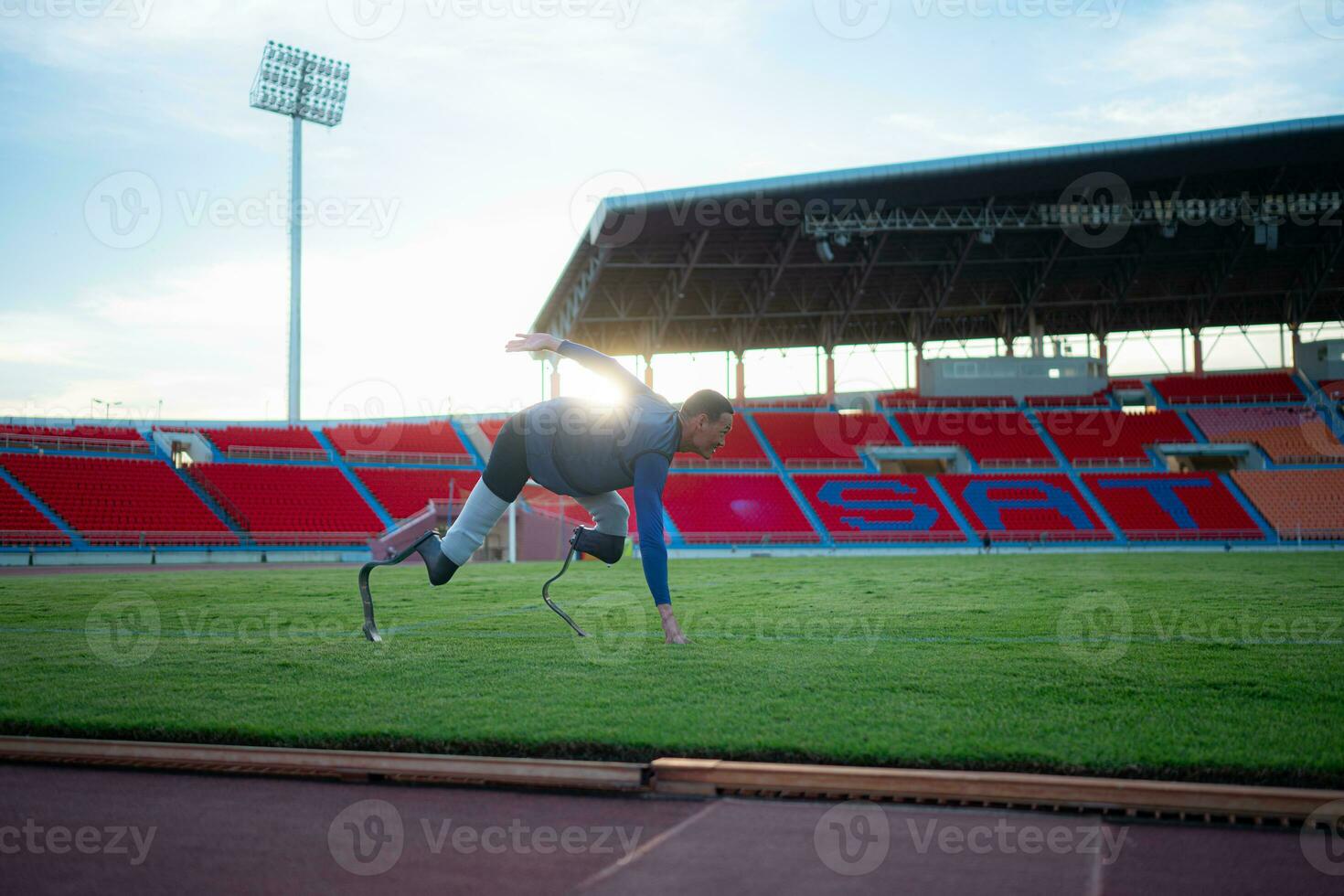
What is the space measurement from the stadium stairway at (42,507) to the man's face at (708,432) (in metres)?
25.9

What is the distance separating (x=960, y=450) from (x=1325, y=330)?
19758 mm

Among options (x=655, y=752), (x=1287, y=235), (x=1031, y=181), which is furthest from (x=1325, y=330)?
(x=655, y=752)

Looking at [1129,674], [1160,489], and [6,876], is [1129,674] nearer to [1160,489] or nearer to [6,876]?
[6,876]

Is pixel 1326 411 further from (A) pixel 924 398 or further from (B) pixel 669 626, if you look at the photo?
(B) pixel 669 626

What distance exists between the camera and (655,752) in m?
3.78

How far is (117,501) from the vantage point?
94.9 feet

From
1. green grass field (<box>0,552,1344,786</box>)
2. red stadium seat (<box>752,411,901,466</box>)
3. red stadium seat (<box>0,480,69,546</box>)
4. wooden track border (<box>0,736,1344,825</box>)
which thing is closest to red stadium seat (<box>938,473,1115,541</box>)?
red stadium seat (<box>752,411,901,466</box>)

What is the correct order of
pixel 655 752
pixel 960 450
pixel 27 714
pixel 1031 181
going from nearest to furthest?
pixel 655 752 → pixel 27 714 → pixel 1031 181 → pixel 960 450

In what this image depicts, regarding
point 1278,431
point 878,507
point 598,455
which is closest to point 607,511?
point 598,455

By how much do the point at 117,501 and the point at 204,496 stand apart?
269cm

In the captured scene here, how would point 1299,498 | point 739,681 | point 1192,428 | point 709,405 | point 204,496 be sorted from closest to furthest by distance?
point 739,681, point 709,405, point 204,496, point 1299,498, point 1192,428

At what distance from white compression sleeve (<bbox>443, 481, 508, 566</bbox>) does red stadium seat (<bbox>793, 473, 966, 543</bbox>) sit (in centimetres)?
3012

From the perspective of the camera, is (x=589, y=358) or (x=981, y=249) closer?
(x=589, y=358)

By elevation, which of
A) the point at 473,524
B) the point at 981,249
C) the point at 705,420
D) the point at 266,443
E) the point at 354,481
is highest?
the point at 981,249
